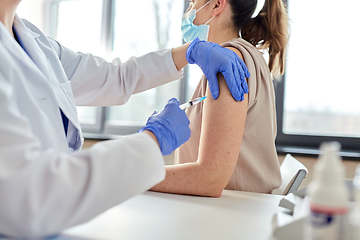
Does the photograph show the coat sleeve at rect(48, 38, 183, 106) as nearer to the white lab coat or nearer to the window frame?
the white lab coat

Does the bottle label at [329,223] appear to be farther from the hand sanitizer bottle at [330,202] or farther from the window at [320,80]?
the window at [320,80]

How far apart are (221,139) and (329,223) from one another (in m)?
0.50

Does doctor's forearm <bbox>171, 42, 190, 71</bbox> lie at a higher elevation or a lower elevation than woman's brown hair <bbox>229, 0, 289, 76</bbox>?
lower

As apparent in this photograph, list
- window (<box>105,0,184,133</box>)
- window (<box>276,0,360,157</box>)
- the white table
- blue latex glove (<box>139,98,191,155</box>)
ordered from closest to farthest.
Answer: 1. the white table
2. blue latex glove (<box>139,98,191,155</box>)
3. window (<box>276,0,360,157</box>)
4. window (<box>105,0,184,133</box>)

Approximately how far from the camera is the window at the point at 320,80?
2145mm

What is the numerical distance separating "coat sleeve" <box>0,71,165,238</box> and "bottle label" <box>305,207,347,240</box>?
0.31m

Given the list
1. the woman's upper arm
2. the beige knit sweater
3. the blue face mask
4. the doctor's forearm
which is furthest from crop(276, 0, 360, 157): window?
the woman's upper arm

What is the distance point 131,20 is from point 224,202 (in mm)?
2633

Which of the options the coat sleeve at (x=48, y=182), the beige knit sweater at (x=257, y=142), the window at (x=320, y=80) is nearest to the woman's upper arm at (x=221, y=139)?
the beige knit sweater at (x=257, y=142)

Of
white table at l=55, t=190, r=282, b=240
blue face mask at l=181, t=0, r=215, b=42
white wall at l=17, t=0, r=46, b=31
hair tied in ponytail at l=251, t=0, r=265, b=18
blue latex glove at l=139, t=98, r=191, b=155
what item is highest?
white wall at l=17, t=0, r=46, b=31

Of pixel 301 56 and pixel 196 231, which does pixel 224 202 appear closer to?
pixel 196 231

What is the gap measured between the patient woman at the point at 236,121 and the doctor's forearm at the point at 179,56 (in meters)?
0.14

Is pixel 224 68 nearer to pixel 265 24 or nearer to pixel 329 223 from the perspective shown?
pixel 265 24

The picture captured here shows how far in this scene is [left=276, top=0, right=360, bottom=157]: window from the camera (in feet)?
7.04
